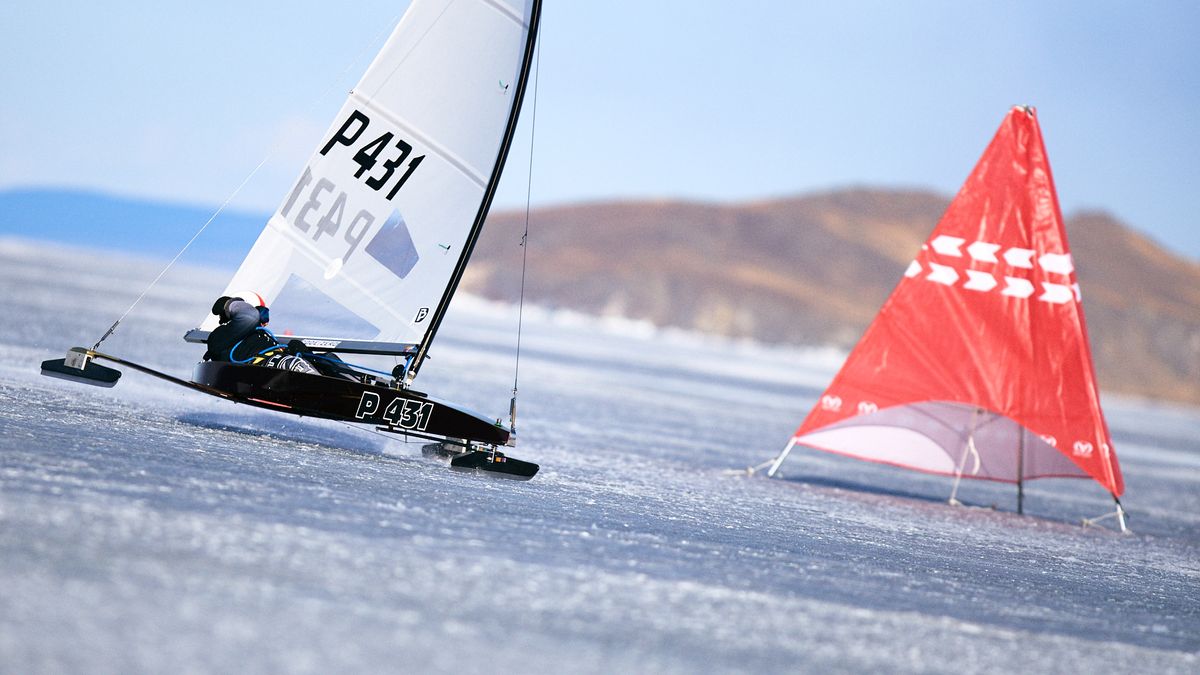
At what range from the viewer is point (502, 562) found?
5.97 m

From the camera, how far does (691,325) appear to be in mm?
90000

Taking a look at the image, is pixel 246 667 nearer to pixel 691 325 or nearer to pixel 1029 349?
pixel 1029 349

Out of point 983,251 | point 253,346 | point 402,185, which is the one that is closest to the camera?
point 253,346

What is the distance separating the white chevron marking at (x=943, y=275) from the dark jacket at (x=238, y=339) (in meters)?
6.01

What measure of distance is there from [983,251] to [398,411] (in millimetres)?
5901

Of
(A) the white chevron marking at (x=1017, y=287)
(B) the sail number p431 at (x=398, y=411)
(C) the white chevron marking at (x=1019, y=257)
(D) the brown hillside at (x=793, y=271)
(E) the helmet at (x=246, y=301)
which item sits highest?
(D) the brown hillside at (x=793, y=271)

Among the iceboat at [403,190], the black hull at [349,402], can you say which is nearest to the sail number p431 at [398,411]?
the black hull at [349,402]

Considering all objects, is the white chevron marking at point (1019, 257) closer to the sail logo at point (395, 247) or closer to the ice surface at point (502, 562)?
the ice surface at point (502, 562)

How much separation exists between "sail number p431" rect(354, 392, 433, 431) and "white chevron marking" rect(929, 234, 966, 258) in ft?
18.1

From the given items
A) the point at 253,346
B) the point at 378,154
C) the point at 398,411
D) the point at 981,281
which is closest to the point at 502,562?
the point at 398,411

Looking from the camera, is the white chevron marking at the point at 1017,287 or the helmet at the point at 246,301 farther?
the white chevron marking at the point at 1017,287

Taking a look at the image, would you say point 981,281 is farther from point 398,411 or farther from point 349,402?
point 349,402

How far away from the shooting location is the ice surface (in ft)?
14.8

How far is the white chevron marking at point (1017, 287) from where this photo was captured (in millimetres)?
12156
